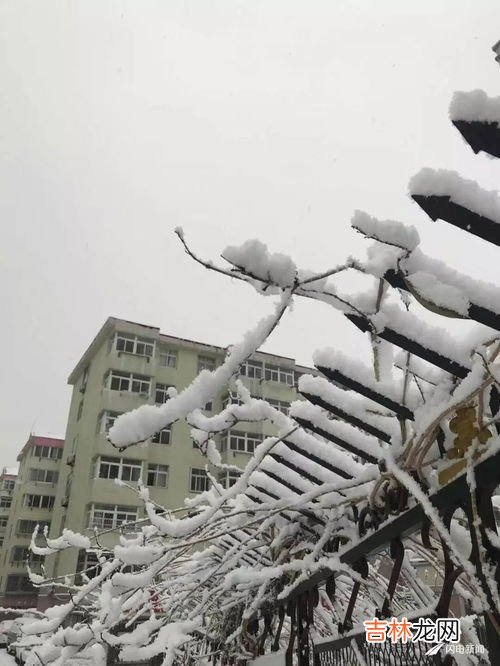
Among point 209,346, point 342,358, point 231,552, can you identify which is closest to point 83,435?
point 209,346

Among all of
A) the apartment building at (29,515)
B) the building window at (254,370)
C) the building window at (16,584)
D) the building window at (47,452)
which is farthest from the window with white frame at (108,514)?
the building window at (47,452)

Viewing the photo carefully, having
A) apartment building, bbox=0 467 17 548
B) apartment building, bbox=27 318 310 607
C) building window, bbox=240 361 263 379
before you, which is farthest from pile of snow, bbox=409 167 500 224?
apartment building, bbox=0 467 17 548

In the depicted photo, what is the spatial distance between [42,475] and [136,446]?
1492 cm

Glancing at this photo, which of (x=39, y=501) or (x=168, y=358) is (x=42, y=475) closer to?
(x=39, y=501)

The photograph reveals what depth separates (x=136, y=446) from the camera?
2006cm

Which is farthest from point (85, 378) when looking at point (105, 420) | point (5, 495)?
point (5, 495)

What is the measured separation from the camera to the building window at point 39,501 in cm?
3034

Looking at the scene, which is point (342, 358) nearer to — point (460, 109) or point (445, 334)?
point (445, 334)

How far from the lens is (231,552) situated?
3188 millimetres

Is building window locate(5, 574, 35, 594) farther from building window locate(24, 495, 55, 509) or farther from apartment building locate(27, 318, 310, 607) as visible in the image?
apartment building locate(27, 318, 310, 607)

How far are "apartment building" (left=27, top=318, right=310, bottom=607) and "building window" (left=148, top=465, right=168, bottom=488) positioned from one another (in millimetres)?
43

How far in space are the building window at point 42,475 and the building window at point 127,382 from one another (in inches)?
498

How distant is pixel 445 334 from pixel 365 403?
0.61 metres

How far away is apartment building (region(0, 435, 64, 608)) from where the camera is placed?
28562 mm
